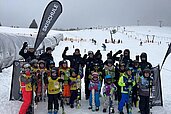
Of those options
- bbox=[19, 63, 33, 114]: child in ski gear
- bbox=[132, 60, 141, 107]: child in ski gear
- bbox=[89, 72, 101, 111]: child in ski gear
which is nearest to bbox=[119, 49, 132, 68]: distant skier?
bbox=[132, 60, 141, 107]: child in ski gear

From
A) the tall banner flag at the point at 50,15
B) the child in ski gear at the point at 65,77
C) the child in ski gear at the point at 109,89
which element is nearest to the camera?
the child in ski gear at the point at 109,89

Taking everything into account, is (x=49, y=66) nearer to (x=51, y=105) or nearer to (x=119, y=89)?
(x=51, y=105)

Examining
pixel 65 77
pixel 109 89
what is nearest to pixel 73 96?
pixel 65 77

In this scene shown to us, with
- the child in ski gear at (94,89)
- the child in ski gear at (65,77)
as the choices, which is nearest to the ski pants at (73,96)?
the child in ski gear at (65,77)

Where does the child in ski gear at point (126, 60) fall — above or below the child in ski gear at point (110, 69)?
above

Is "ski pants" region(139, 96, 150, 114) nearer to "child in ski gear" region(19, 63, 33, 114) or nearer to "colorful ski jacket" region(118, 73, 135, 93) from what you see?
"colorful ski jacket" region(118, 73, 135, 93)

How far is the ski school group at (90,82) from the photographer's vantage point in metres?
7.29

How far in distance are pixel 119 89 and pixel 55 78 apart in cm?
174

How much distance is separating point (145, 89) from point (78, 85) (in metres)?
1.74

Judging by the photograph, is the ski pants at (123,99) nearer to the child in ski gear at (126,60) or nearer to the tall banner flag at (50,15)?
the child in ski gear at (126,60)

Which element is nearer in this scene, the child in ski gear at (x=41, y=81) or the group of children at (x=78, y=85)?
the group of children at (x=78, y=85)

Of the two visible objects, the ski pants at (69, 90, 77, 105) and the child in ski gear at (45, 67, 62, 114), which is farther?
the ski pants at (69, 90, 77, 105)

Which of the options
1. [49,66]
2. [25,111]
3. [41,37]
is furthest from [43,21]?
[25,111]

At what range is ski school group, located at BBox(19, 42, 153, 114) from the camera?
23.9ft
